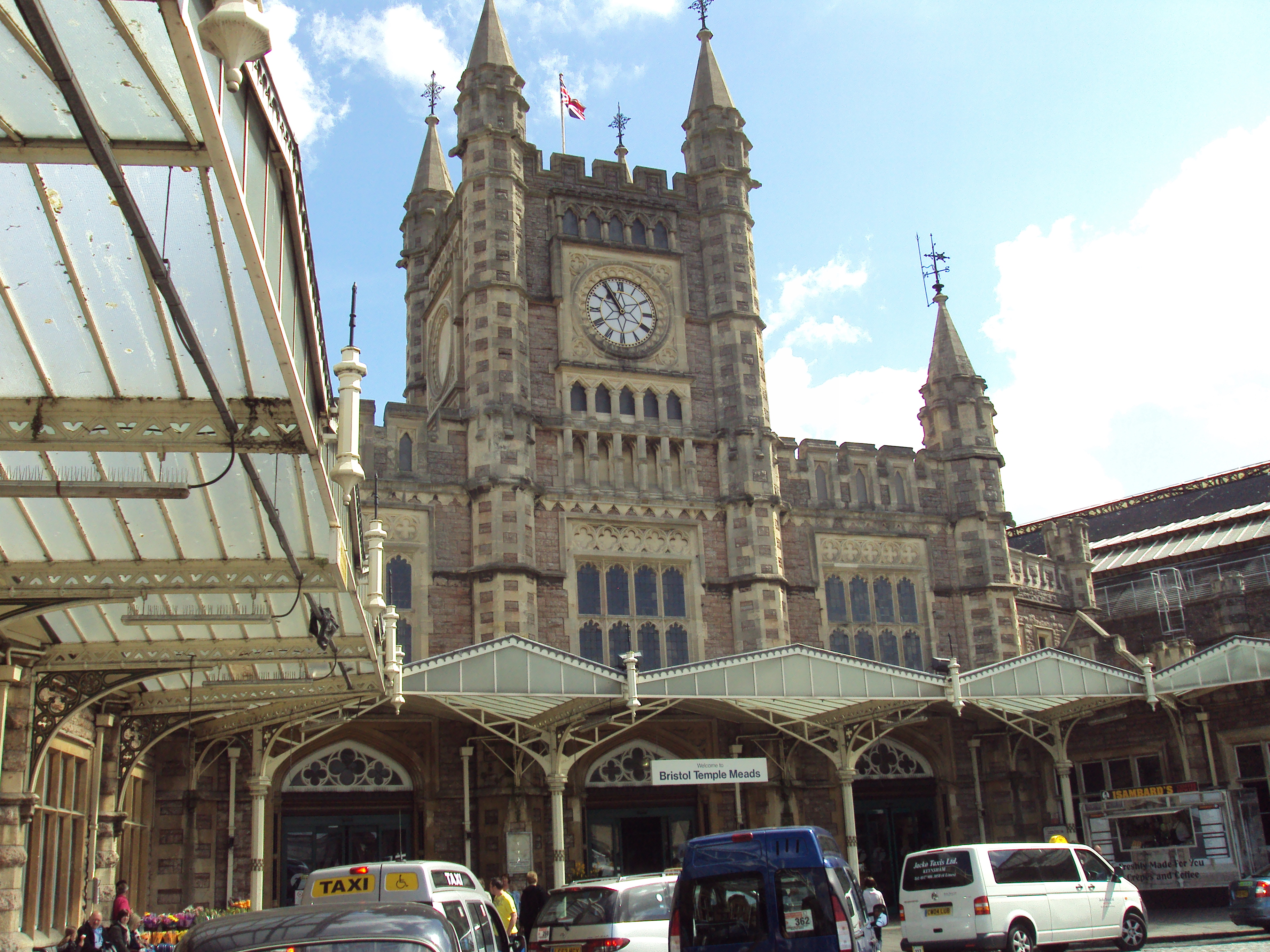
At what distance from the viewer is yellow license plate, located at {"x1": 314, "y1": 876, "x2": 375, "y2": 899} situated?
11648 mm

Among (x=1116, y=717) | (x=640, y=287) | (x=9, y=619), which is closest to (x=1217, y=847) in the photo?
(x=1116, y=717)

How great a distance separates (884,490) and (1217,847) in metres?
11.2

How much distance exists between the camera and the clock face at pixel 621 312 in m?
29.8

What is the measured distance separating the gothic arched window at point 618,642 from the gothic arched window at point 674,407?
530 cm

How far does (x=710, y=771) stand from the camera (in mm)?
22250

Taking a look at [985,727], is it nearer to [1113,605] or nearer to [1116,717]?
[1116,717]

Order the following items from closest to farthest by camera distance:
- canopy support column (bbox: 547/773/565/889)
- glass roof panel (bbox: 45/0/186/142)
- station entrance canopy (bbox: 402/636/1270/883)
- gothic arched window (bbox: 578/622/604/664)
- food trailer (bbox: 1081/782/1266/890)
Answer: glass roof panel (bbox: 45/0/186/142)
station entrance canopy (bbox: 402/636/1270/883)
canopy support column (bbox: 547/773/565/889)
food trailer (bbox: 1081/782/1266/890)
gothic arched window (bbox: 578/622/604/664)

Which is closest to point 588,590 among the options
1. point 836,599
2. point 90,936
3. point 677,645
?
point 677,645

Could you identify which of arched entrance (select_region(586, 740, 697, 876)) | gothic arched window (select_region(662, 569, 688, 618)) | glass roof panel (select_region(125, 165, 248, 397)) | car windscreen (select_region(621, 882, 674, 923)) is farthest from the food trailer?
glass roof panel (select_region(125, 165, 248, 397))

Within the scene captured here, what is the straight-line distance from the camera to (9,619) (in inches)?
483

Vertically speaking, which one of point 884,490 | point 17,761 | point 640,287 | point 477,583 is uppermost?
point 640,287

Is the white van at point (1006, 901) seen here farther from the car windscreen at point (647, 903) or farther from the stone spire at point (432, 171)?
the stone spire at point (432, 171)

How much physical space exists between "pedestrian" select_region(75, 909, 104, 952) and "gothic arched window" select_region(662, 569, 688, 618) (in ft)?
50.9

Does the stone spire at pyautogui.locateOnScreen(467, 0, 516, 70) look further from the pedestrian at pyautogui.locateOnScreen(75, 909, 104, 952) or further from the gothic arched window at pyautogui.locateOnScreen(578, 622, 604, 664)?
the pedestrian at pyautogui.locateOnScreen(75, 909, 104, 952)
